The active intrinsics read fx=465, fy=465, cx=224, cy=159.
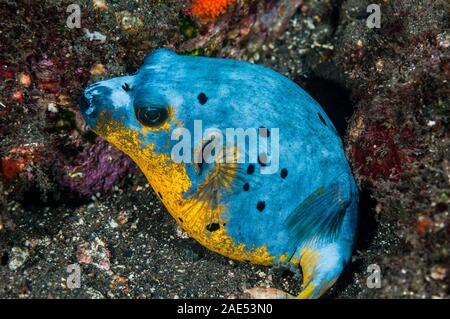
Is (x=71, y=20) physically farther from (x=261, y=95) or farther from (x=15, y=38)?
(x=261, y=95)

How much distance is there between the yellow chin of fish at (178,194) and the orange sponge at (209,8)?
4.54 ft

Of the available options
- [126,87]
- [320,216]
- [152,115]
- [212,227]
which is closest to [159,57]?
[126,87]

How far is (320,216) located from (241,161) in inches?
28.0

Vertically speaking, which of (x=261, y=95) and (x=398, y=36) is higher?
(x=398, y=36)

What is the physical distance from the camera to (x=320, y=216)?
3.30 m

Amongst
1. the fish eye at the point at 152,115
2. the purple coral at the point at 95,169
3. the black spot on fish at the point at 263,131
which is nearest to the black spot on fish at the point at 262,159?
the black spot on fish at the point at 263,131

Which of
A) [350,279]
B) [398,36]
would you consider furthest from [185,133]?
[398,36]

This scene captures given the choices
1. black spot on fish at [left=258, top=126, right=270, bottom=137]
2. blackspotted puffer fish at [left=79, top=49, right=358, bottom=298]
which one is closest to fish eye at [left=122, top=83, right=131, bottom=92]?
blackspotted puffer fish at [left=79, top=49, right=358, bottom=298]

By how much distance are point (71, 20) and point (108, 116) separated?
0.91 metres

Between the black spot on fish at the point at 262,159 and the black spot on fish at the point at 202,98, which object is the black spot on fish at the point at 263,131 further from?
the black spot on fish at the point at 202,98

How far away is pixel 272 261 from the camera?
11.3 feet

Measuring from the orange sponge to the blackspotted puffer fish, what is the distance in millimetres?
890

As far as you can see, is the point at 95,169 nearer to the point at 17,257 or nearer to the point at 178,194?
the point at 17,257

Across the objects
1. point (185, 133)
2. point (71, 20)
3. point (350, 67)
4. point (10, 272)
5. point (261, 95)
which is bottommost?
point (10, 272)
